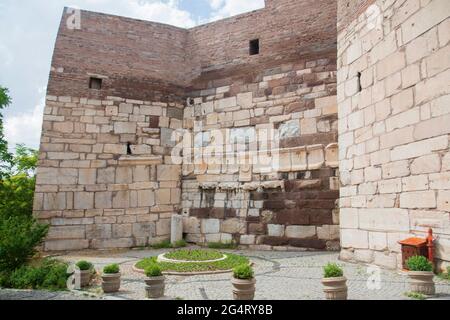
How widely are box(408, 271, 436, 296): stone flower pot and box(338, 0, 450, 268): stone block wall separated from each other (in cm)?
95

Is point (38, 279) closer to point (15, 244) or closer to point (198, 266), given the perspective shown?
point (15, 244)

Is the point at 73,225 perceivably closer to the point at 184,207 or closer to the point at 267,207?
the point at 184,207

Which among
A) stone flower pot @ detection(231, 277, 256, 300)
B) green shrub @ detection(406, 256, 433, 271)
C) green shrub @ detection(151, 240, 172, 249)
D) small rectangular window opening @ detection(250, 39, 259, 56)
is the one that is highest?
small rectangular window opening @ detection(250, 39, 259, 56)

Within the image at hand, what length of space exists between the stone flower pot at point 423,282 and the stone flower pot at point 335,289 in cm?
84

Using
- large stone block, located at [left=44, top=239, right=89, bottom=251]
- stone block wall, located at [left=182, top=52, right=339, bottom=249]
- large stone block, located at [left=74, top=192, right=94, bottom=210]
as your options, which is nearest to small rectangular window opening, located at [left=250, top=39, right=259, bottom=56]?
stone block wall, located at [left=182, top=52, right=339, bottom=249]

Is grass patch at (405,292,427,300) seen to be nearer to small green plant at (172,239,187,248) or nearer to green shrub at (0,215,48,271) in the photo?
green shrub at (0,215,48,271)

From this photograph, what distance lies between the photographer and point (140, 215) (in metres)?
8.64

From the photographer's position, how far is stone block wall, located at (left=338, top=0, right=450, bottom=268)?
473 centimetres

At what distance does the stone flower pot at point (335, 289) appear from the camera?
3.73 meters

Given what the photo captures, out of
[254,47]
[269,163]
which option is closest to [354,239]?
[269,163]

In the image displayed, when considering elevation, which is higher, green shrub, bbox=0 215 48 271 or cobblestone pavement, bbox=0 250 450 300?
green shrub, bbox=0 215 48 271

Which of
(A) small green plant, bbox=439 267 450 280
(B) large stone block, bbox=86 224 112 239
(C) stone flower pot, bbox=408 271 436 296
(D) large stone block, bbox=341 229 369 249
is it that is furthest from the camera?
(B) large stone block, bbox=86 224 112 239

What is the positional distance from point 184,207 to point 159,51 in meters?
4.22

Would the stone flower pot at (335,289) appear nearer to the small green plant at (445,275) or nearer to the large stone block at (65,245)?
the small green plant at (445,275)
